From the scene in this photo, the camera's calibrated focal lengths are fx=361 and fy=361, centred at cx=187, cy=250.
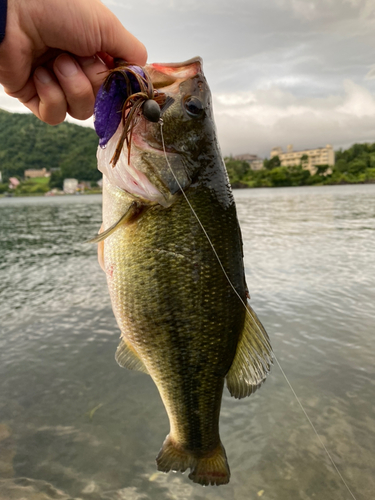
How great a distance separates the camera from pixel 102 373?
6.85 metres

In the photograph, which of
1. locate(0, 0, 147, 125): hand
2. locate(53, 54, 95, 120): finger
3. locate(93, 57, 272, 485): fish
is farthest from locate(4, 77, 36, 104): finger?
locate(93, 57, 272, 485): fish

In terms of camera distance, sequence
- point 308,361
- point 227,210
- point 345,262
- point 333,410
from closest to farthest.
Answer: point 227,210 → point 333,410 → point 308,361 → point 345,262

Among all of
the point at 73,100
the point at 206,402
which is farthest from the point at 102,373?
the point at 73,100

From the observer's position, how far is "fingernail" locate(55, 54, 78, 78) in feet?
7.71

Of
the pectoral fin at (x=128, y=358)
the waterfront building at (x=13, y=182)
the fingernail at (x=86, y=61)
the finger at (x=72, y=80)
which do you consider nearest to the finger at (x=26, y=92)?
the finger at (x=72, y=80)

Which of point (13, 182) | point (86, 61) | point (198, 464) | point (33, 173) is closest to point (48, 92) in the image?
point (86, 61)

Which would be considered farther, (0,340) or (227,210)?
(0,340)

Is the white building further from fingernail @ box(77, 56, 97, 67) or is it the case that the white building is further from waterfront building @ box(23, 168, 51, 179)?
fingernail @ box(77, 56, 97, 67)

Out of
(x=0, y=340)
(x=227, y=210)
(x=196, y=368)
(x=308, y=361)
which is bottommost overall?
(x=0, y=340)

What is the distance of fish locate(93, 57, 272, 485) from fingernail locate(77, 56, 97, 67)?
0.55 metres

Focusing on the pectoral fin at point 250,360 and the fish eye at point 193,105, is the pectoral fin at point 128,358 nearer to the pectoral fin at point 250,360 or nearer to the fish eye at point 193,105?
the pectoral fin at point 250,360

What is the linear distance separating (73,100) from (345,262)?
12589mm

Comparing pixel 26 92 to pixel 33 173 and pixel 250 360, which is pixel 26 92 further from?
pixel 33 173

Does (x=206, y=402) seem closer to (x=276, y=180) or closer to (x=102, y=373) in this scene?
(x=102, y=373)
